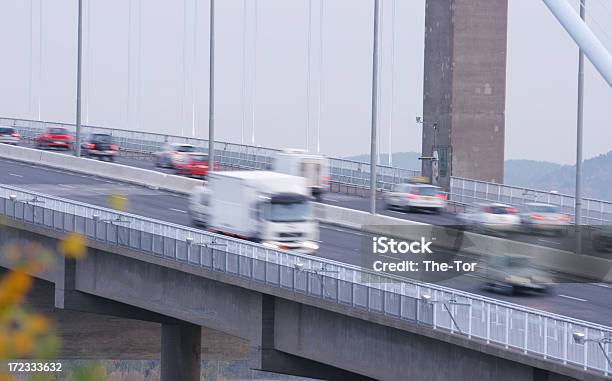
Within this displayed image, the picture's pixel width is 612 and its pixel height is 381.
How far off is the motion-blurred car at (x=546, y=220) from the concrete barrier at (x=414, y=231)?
377 centimetres

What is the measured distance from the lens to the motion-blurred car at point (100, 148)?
8612cm

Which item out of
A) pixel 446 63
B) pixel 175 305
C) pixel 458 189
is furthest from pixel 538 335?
pixel 446 63

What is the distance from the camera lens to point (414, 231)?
168 feet

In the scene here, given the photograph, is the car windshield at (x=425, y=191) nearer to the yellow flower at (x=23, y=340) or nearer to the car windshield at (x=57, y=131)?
the car windshield at (x=57, y=131)

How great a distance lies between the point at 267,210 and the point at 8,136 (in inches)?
2141

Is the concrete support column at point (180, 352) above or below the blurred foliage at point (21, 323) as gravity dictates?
below

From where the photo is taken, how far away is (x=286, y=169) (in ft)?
213

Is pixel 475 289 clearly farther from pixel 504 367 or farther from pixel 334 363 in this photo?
pixel 504 367

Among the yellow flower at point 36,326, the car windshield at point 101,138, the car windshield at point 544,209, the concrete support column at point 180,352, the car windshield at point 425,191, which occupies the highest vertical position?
the yellow flower at point 36,326

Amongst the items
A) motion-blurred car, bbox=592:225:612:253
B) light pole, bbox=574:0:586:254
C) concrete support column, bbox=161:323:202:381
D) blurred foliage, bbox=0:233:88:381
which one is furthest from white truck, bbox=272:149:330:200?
blurred foliage, bbox=0:233:88:381

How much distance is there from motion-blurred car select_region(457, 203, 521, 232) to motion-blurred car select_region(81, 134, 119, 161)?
3780cm

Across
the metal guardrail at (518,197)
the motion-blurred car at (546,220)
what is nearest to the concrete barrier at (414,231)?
the motion-blurred car at (546,220)

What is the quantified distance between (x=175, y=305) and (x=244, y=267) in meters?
5.38

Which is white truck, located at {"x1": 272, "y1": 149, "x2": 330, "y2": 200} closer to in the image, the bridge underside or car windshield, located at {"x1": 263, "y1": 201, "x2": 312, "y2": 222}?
the bridge underside
